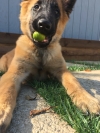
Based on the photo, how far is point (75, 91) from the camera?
89.8 inches

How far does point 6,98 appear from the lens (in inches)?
78.4

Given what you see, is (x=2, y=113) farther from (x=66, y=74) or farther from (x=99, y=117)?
(x=66, y=74)

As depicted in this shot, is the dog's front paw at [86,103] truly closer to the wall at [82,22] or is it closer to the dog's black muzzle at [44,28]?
the dog's black muzzle at [44,28]

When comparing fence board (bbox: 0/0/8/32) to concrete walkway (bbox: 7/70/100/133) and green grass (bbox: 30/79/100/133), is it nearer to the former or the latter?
green grass (bbox: 30/79/100/133)

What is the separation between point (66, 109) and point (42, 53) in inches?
45.0

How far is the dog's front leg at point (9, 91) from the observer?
175cm

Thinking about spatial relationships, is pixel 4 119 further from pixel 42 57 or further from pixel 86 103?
pixel 42 57

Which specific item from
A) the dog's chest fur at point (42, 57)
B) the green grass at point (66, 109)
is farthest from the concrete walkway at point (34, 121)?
the dog's chest fur at point (42, 57)

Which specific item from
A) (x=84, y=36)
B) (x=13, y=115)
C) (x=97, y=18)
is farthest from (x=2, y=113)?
(x=97, y=18)

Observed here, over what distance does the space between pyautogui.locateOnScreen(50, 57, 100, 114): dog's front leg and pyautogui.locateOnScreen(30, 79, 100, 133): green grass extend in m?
0.05

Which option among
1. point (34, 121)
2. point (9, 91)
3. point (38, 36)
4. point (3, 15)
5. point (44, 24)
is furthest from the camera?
point (3, 15)

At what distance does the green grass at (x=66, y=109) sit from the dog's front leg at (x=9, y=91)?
0.69 ft

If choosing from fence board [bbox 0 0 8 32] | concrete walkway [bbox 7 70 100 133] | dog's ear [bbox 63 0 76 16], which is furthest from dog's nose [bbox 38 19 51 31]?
fence board [bbox 0 0 8 32]

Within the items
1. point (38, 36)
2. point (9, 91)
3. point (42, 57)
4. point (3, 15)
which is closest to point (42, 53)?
point (42, 57)
